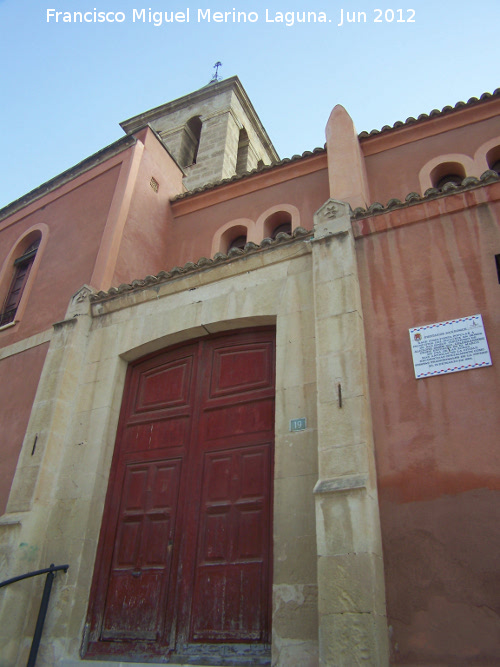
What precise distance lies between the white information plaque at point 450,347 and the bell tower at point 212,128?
1257 cm

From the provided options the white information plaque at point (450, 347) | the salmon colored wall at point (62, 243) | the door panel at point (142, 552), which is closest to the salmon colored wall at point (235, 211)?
the salmon colored wall at point (62, 243)

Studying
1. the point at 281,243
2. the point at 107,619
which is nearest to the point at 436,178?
the point at 281,243

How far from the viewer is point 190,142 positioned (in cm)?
1925

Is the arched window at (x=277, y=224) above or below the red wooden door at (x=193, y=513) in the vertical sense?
above

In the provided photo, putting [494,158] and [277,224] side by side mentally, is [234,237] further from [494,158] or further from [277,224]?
[494,158]

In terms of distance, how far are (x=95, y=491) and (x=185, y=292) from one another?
2862mm

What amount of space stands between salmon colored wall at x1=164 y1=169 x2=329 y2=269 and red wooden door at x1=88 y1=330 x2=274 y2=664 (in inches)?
153

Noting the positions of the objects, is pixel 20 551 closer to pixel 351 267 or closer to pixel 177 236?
pixel 351 267

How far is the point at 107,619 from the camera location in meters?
6.38

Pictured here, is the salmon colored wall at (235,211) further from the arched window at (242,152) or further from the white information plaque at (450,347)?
the arched window at (242,152)

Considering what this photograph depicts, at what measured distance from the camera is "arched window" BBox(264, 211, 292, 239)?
424 inches

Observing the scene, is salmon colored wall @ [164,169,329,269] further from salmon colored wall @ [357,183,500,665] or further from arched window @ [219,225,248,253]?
salmon colored wall @ [357,183,500,665]

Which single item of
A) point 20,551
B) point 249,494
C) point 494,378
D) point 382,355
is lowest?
point 20,551

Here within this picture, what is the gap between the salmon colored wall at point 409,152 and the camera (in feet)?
32.1
